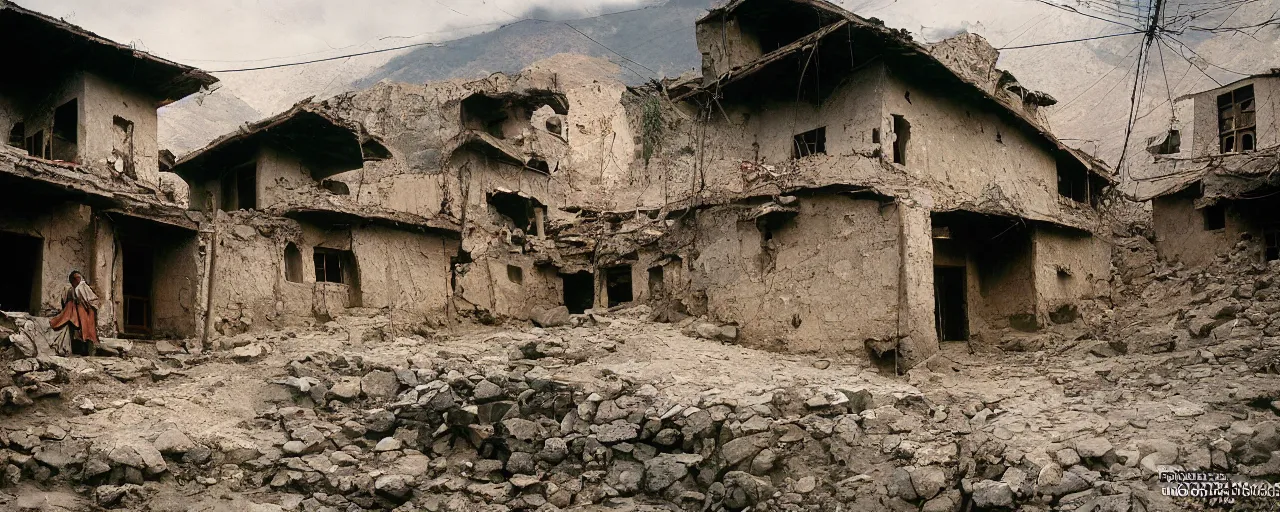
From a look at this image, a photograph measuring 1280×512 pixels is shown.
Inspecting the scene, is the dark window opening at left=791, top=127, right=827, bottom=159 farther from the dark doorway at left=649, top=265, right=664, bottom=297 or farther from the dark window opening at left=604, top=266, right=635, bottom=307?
the dark window opening at left=604, top=266, right=635, bottom=307

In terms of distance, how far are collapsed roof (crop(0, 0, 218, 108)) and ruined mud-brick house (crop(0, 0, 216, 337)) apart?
0.02 m

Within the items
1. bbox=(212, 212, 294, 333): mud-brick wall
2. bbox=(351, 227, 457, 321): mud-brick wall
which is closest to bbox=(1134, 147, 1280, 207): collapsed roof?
bbox=(351, 227, 457, 321): mud-brick wall

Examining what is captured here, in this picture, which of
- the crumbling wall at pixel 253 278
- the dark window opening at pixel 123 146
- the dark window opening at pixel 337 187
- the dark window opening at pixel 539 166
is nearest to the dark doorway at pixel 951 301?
the dark window opening at pixel 539 166

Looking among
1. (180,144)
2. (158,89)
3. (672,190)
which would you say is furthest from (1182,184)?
(180,144)

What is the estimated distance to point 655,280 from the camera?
19.5m

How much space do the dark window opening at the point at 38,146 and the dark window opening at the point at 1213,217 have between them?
23449 millimetres

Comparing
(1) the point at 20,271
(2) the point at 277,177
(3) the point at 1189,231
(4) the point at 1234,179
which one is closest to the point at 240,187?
(2) the point at 277,177

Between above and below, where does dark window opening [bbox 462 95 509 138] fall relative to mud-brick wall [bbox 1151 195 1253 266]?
above

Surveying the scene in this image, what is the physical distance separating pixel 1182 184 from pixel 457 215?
54.1 ft

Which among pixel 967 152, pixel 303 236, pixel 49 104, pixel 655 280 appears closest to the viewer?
pixel 49 104

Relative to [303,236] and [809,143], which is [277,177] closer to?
[303,236]

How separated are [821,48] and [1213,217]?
36.3 ft

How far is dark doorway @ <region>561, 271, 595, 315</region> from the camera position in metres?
22.5

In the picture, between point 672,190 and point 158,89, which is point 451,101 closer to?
point 672,190
